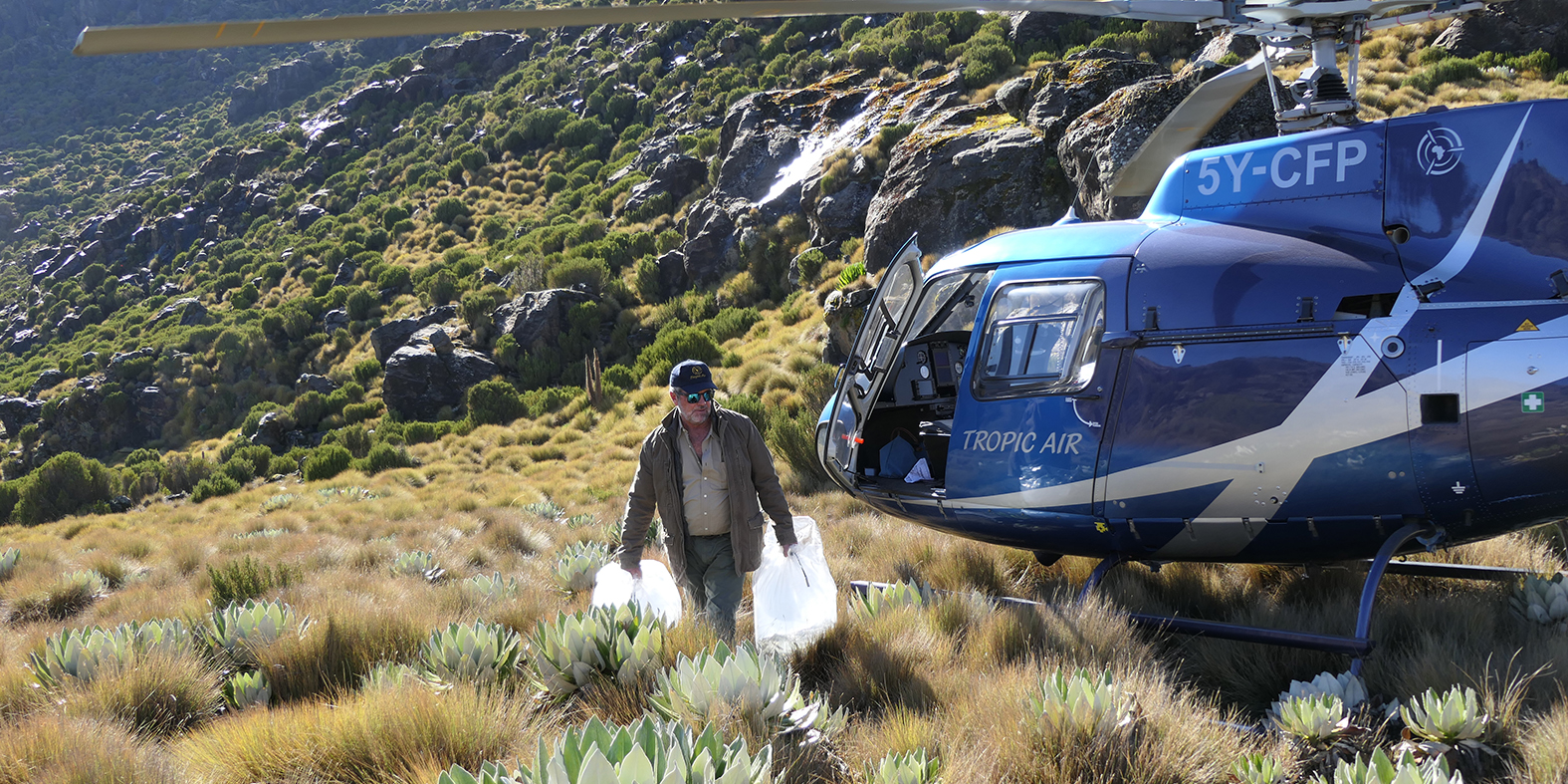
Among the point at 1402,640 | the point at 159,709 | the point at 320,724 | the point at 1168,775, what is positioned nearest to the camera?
the point at 1168,775

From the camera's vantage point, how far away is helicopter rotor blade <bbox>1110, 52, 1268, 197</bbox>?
4750 mm

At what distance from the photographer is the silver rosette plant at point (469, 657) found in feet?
13.3

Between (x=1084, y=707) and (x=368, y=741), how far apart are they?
2630mm

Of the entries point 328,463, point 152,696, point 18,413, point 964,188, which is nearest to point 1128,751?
point 152,696

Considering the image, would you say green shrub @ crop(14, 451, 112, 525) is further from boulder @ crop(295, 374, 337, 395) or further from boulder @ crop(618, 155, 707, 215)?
boulder @ crop(618, 155, 707, 215)

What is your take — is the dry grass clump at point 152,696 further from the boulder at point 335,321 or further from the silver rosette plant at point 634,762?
the boulder at point 335,321

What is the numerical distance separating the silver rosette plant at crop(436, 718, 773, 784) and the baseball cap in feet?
7.16

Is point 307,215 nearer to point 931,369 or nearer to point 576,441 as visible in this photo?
point 576,441

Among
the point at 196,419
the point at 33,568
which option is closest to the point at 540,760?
the point at 33,568

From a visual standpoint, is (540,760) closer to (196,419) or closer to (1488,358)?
(1488,358)

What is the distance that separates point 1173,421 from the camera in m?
4.38

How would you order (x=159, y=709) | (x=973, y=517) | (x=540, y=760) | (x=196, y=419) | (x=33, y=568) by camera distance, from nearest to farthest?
(x=540, y=760) → (x=159, y=709) → (x=973, y=517) → (x=33, y=568) → (x=196, y=419)

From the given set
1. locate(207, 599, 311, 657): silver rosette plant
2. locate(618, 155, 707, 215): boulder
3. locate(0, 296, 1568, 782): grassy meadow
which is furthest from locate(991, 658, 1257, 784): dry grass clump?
locate(618, 155, 707, 215): boulder

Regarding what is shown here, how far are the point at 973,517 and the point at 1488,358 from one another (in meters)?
2.49
